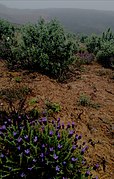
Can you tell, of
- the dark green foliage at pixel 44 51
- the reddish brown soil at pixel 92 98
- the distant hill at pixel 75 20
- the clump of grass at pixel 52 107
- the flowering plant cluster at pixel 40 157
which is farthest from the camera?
the distant hill at pixel 75 20

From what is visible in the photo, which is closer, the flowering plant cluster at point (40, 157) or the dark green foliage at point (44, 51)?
the flowering plant cluster at point (40, 157)

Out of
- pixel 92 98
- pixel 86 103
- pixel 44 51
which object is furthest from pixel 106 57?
pixel 86 103

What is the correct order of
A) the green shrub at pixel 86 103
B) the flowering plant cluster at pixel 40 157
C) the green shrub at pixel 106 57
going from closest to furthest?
the flowering plant cluster at pixel 40 157 → the green shrub at pixel 86 103 → the green shrub at pixel 106 57

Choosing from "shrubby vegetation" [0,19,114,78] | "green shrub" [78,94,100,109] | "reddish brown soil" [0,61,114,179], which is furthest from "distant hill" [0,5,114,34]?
"green shrub" [78,94,100,109]

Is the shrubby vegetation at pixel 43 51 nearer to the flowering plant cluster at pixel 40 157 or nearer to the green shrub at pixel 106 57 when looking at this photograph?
the green shrub at pixel 106 57

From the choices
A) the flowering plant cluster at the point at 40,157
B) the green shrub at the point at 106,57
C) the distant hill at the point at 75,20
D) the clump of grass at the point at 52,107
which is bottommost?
the distant hill at the point at 75,20

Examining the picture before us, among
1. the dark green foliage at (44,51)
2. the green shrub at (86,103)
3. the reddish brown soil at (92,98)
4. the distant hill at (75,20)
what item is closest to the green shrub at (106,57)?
the reddish brown soil at (92,98)

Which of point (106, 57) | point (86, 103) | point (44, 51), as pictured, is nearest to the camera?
point (86, 103)

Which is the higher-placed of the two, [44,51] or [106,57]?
[44,51]

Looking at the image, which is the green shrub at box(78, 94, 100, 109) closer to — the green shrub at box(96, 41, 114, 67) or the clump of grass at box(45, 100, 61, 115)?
the clump of grass at box(45, 100, 61, 115)

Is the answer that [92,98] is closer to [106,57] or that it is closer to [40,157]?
[40,157]

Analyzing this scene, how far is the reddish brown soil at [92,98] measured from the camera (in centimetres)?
459

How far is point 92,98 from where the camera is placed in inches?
246

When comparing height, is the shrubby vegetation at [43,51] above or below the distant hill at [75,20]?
above
